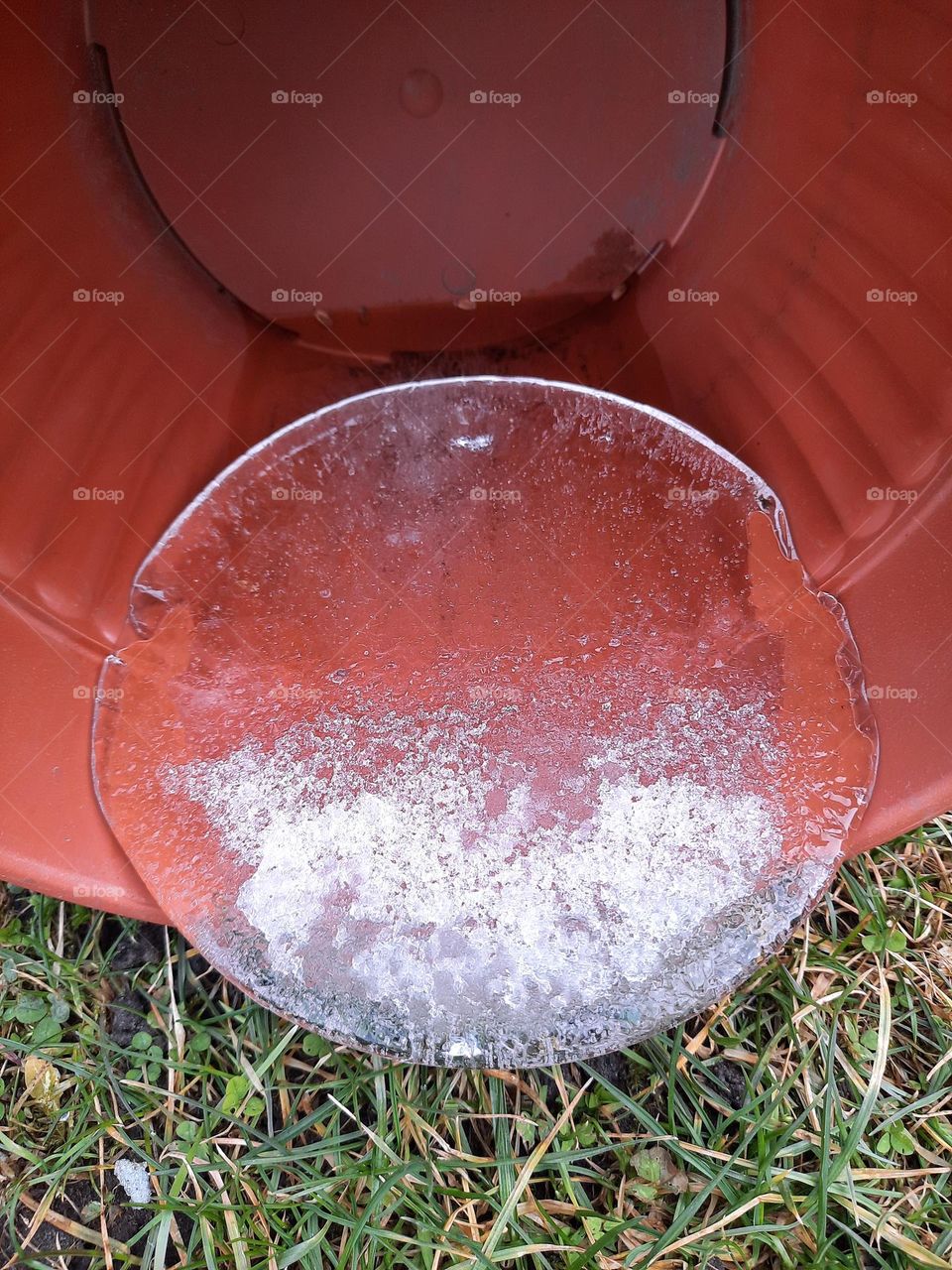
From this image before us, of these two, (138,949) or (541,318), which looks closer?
(138,949)

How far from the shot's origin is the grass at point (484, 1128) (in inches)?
36.4

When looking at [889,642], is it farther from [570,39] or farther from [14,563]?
[14,563]

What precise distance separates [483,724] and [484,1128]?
1.58 ft

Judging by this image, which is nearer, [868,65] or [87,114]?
[868,65]

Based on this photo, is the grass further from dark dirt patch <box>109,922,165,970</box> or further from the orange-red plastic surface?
the orange-red plastic surface

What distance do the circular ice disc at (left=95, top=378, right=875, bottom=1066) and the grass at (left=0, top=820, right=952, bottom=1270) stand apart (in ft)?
0.82

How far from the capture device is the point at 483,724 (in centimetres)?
94

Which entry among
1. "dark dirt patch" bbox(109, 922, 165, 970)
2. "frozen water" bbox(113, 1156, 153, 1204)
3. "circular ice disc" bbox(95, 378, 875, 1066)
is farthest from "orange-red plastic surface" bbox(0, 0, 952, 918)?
"frozen water" bbox(113, 1156, 153, 1204)

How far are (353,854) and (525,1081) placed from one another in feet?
1.24

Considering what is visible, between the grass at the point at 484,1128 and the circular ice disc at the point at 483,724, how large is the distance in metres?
0.25

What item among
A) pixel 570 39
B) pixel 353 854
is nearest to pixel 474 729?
pixel 353 854

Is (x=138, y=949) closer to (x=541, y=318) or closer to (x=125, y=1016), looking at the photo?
(x=125, y=1016)

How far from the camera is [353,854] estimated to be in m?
0.87

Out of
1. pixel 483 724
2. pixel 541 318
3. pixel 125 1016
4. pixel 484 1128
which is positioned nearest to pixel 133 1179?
pixel 125 1016
